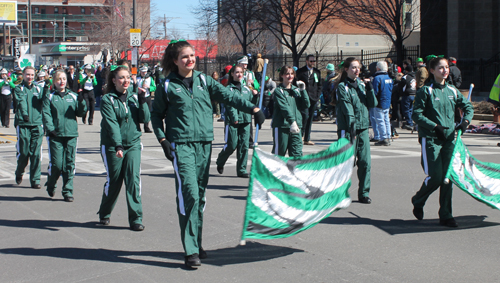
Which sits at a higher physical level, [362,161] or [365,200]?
[362,161]

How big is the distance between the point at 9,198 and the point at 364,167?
204 inches

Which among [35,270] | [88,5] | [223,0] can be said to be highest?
[88,5]

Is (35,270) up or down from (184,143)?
down

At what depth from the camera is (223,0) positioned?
33.3 meters

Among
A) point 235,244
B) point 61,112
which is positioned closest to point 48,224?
point 61,112

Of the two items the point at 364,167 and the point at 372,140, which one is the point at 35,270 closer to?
the point at 364,167

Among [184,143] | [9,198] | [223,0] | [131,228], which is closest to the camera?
[184,143]

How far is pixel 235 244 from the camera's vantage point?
241 inches

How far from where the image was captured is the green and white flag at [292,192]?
5344mm

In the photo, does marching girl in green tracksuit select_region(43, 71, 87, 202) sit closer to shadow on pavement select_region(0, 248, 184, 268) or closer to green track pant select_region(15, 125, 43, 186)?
green track pant select_region(15, 125, 43, 186)

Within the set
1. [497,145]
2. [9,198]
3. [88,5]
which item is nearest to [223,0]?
[497,145]

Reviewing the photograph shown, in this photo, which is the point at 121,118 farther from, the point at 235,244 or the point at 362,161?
the point at 362,161

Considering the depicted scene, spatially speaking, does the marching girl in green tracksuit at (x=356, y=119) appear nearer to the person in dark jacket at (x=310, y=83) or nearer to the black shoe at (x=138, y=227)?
the black shoe at (x=138, y=227)

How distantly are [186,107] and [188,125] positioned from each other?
0.17 meters
